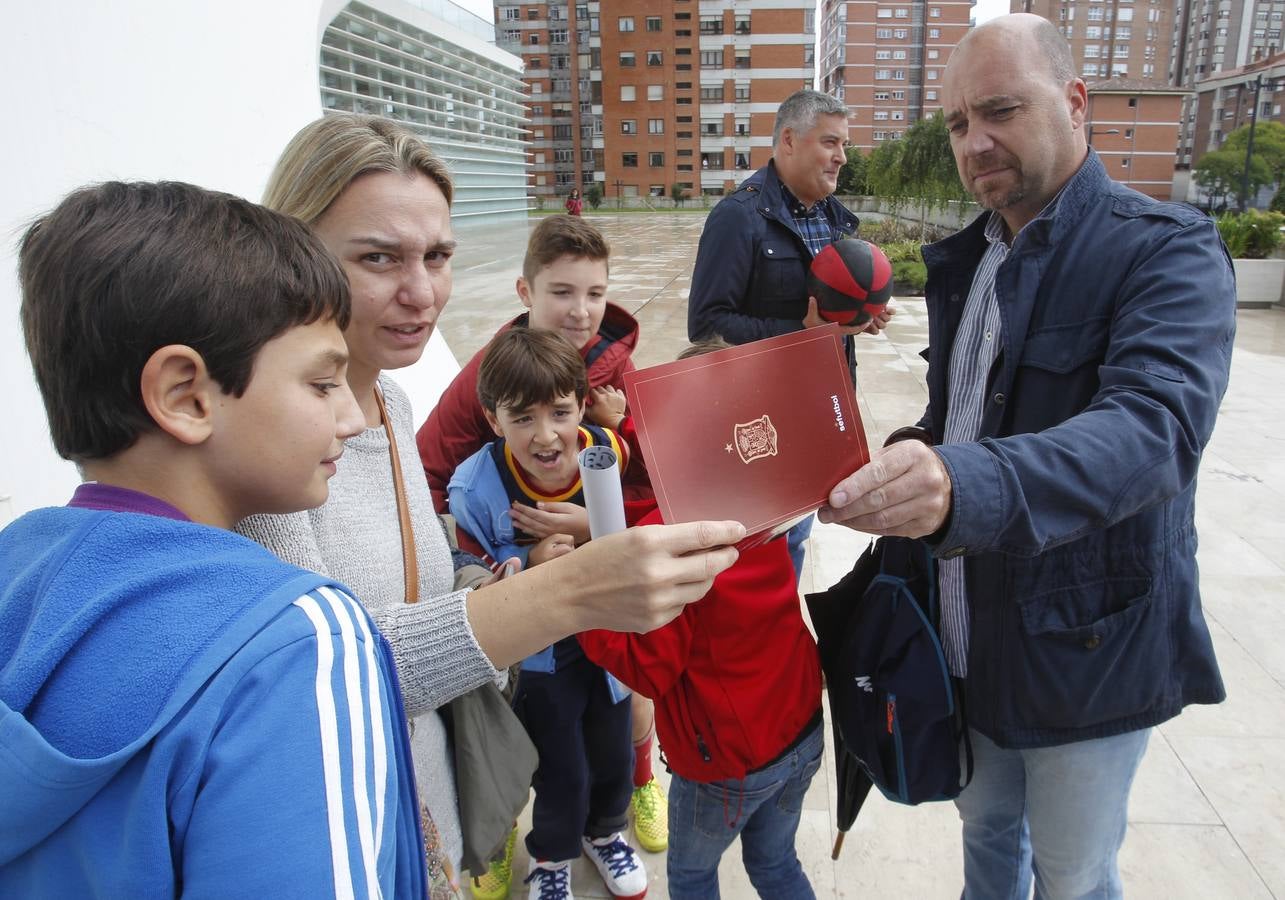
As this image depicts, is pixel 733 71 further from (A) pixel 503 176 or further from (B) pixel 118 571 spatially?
(B) pixel 118 571

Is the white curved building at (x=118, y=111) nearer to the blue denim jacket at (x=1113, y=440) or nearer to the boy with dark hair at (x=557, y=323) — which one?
the boy with dark hair at (x=557, y=323)

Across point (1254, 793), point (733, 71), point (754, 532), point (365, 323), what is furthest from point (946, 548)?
point (733, 71)

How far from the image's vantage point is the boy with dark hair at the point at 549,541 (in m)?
1.94

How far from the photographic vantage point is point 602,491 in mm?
1128

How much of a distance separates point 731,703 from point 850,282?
1663mm

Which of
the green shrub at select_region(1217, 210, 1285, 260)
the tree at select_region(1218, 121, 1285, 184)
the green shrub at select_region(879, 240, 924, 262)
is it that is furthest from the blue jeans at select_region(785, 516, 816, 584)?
the tree at select_region(1218, 121, 1285, 184)

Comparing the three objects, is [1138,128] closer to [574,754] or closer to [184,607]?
[574,754]

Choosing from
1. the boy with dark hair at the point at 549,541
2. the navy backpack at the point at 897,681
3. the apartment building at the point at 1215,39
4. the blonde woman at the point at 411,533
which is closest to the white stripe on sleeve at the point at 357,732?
the blonde woman at the point at 411,533

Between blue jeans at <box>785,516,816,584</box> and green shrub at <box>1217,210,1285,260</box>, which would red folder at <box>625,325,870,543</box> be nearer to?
blue jeans at <box>785,516,816,584</box>

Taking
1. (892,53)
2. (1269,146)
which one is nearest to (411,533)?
(1269,146)

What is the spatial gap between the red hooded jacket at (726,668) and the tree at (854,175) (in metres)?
40.1

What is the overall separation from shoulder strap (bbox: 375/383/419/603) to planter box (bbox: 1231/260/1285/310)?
47.0 feet

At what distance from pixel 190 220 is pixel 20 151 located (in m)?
2.11

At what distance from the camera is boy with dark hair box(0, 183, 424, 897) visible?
0.60 meters
